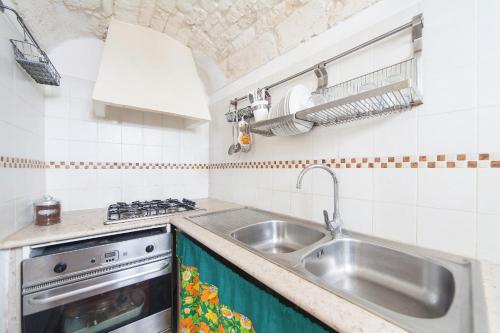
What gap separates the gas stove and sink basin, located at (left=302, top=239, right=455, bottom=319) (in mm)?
960

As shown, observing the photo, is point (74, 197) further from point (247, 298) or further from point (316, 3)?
point (316, 3)

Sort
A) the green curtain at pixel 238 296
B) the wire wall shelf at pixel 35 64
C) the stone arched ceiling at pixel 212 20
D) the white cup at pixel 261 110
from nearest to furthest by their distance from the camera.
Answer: the green curtain at pixel 238 296, the wire wall shelf at pixel 35 64, the stone arched ceiling at pixel 212 20, the white cup at pixel 261 110

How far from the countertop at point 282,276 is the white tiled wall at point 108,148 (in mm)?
376

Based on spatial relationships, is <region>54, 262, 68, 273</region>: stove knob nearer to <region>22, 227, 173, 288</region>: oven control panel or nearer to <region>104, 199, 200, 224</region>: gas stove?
<region>22, 227, 173, 288</region>: oven control panel

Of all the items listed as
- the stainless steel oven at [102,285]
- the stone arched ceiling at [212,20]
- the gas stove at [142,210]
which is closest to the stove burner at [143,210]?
the gas stove at [142,210]

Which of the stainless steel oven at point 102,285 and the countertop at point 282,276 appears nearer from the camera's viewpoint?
the countertop at point 282,276

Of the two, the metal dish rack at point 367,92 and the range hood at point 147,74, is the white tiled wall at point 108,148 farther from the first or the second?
the metal dish rack at point 367,92

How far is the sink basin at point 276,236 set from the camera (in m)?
1.08

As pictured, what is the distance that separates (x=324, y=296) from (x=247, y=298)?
316 mm

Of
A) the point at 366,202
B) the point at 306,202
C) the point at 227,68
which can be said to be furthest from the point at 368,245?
the point at 227,68

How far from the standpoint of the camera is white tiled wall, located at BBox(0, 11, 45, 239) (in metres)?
0.91

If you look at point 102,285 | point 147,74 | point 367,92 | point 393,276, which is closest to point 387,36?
point 367,92

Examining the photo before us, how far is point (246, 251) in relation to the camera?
78 centimetres

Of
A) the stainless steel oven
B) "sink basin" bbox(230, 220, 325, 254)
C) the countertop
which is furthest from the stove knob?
"sink basin" bbox(230, 220, 325, 254)
